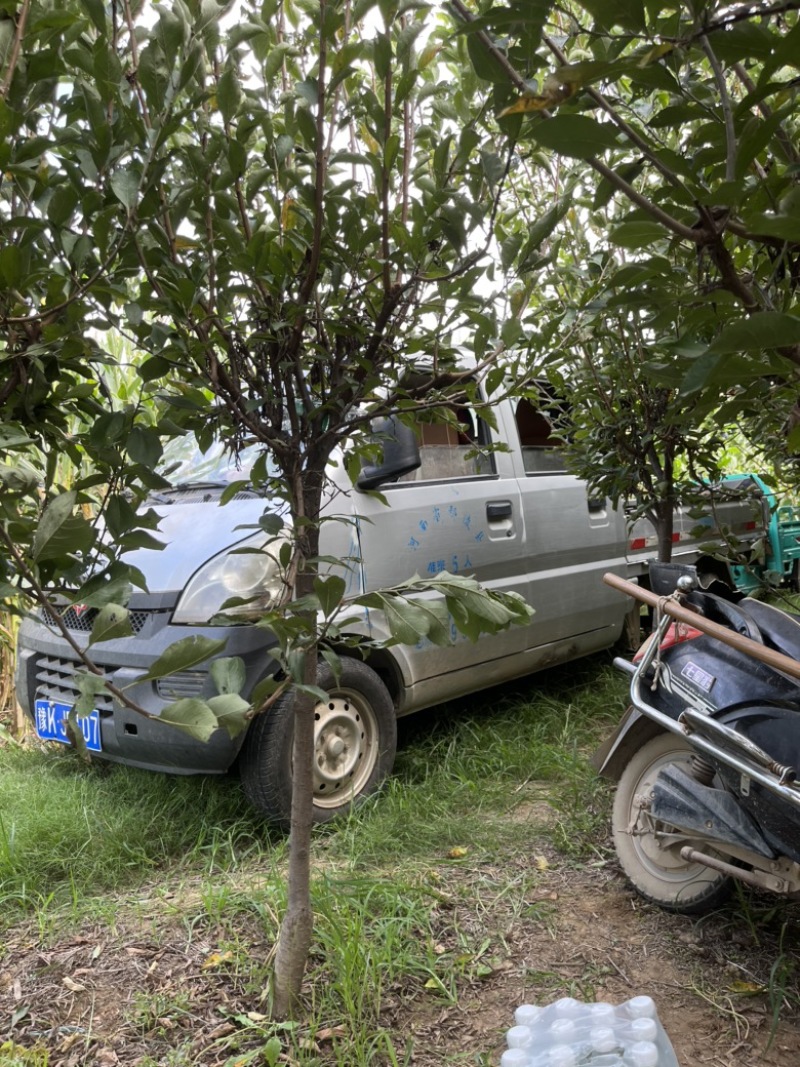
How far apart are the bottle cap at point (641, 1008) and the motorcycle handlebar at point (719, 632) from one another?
2.66 feet

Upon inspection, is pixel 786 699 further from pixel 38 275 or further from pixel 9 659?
pixel 9 659

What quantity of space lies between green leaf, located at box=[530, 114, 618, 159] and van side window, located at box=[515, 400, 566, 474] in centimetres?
342

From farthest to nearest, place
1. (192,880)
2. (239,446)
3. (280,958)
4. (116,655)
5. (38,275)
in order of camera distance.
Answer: (116,655) < (192,880) < (280,958) < (239,446) < (38,275)

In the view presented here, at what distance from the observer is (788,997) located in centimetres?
210

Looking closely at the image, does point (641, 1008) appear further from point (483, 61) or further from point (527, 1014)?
point (483, 61)

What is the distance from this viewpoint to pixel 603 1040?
1.70 metres

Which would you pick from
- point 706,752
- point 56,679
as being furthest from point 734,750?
point 56,679

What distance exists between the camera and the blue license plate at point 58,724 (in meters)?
3.02

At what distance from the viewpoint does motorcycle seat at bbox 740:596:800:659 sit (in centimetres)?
235

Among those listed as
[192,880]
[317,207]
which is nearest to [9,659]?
[192,880]

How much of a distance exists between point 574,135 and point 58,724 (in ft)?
9.88

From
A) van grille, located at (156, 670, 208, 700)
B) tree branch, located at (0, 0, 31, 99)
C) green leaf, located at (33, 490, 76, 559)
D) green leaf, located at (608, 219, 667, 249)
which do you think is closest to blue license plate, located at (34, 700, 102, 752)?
van grille, located at (156, 670, 208, 700)

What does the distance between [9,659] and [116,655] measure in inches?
93.2

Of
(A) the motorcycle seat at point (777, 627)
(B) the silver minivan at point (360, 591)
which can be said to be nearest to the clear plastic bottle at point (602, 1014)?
(B) the silver minivan at point (360, 591)
